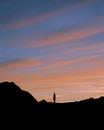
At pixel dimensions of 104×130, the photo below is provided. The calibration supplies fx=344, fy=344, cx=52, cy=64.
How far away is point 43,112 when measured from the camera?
2092 inches

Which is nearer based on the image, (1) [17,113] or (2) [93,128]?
(2) [93,128]

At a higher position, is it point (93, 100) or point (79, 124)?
point (93, 100)

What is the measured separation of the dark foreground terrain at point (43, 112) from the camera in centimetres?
5053

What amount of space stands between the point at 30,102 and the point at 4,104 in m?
4.65

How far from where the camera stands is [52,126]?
50219mm

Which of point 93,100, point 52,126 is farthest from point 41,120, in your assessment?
point 93,100

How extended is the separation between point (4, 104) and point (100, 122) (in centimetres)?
1485

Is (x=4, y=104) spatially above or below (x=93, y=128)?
above

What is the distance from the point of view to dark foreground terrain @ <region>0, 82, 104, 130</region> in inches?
1989

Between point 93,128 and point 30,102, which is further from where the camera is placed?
point 30,102

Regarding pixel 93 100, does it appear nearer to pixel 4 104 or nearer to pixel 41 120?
pixel 41 120

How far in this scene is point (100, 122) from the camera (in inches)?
2000

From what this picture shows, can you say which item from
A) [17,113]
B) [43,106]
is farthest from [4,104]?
[43,106]

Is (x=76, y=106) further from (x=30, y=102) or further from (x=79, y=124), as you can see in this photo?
(x=30, y=102)
